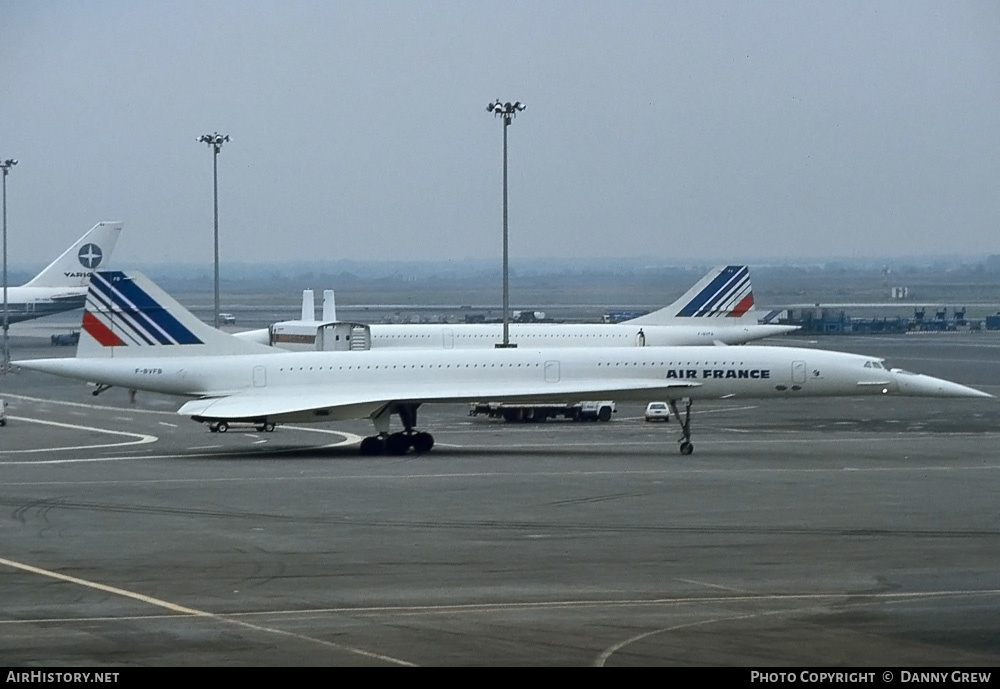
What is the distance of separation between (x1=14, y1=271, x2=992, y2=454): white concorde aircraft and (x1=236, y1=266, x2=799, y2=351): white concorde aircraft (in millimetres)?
21662

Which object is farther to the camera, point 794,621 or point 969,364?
point 969,364

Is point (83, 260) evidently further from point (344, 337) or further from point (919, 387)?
point (919, 387)

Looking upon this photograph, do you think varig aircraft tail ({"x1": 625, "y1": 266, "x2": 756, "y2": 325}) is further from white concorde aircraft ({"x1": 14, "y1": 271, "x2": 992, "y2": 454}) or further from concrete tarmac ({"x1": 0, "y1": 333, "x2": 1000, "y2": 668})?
white concorde aircraft ({"x1": 14, "y1": 271, "x2": 992, "y2": 454})

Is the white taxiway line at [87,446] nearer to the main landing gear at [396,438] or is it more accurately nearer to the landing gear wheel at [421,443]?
the main landing gear at [396,438]

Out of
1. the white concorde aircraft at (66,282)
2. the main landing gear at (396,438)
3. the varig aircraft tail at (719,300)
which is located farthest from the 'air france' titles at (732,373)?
the white concorde aircraft at (66,282)

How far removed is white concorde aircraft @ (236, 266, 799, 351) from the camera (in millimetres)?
68188

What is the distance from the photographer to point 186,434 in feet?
163

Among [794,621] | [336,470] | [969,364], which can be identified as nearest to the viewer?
[794,621]

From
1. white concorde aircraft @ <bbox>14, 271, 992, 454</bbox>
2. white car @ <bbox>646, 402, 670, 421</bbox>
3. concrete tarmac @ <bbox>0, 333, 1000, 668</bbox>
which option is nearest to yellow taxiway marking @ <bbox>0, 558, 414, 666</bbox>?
concrete tarmac @ <bbox>0, 333, 1000, 668</bbox>

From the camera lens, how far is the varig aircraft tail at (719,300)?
7800cm

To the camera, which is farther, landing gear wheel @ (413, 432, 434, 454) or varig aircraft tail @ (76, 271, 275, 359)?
varig aircraft tail @ (76, 271, 275, 359)
